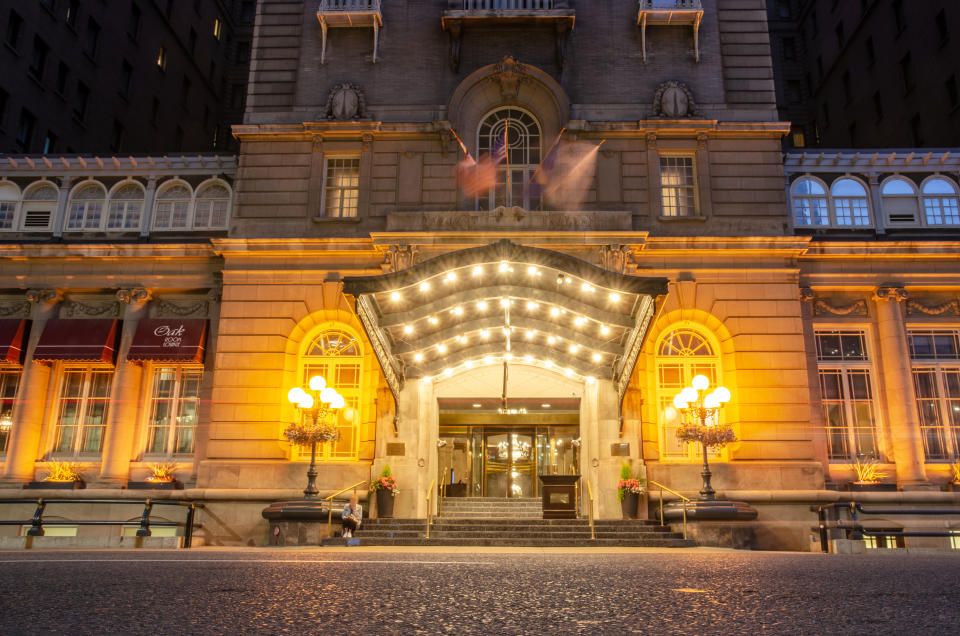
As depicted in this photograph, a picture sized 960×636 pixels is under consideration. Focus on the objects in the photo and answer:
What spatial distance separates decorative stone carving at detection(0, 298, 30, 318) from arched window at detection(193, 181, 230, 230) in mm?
6569

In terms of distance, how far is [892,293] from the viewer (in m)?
22.5

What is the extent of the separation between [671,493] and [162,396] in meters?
17.2

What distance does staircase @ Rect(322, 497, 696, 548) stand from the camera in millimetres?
16578

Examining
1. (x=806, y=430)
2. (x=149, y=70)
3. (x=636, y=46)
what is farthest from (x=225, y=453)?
(x=149, y=70)

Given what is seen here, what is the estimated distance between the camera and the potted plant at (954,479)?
20781 mm

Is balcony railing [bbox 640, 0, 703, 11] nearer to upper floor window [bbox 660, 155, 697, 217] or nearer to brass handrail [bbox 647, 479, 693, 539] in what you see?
upper floor window [bbox 660, 155, 697, 217]

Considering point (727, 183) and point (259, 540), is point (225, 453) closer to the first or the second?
point (259, 540)

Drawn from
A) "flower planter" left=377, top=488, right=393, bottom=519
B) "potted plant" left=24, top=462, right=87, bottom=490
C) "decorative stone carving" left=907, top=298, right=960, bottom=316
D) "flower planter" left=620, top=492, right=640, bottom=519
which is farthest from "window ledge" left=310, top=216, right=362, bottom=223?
"decorative stone carving" left=907, top=298, right=960, bottom=316

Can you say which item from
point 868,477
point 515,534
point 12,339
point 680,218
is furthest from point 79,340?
point 868,477

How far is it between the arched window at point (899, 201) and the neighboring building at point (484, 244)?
80 millimetres

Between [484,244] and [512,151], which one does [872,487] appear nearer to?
[484,244]

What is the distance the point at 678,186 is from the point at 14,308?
23.9m

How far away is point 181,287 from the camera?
23.2 metres

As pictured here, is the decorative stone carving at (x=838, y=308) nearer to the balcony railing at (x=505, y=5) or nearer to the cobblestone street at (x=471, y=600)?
the balcony railing at (x=505, y=5)
